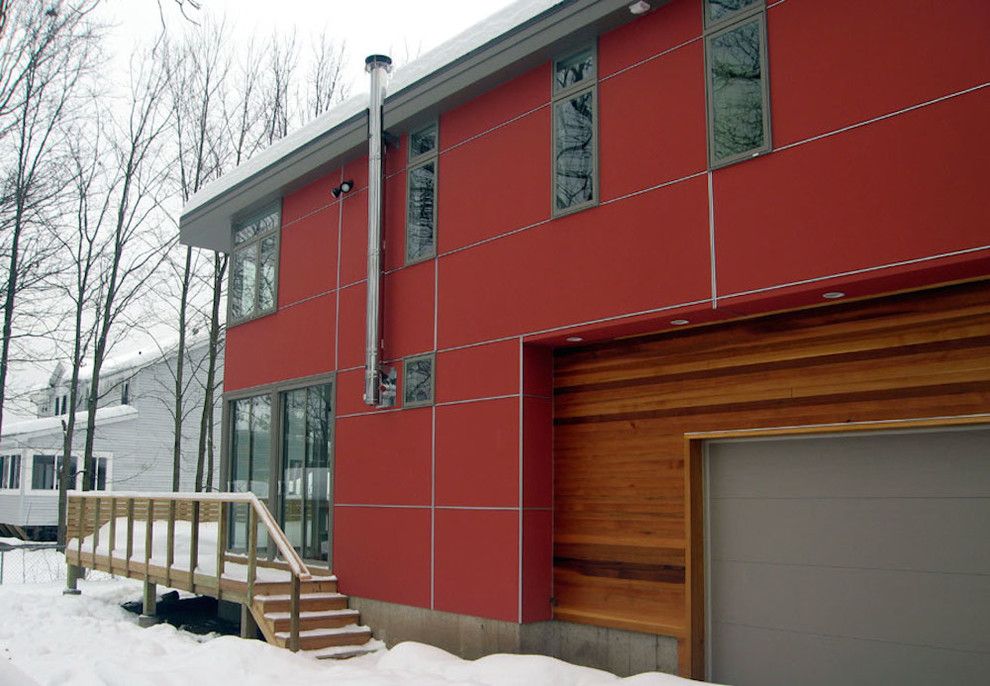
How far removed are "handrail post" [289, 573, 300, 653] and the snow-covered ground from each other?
→ 1.19 ft

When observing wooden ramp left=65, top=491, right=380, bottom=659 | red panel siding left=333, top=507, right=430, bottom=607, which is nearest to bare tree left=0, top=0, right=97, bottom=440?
wooden ramp left=65, top=491, right=380, bottom=659

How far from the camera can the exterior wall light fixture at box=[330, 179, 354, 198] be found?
11695 mm

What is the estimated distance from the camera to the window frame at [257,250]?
1314cm

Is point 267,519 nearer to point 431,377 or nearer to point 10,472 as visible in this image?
point 431,377

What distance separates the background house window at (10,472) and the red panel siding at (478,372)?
81.2 ft

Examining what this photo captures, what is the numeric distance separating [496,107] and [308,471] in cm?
527

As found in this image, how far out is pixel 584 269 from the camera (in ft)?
27.4

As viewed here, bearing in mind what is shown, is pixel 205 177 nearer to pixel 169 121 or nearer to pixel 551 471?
pixel 169 121

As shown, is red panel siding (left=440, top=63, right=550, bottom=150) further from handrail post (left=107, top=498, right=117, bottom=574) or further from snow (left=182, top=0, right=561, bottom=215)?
handrail post (left=107, top=498, right=117, bottom=574)

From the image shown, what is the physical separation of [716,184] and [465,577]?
4.44 metres

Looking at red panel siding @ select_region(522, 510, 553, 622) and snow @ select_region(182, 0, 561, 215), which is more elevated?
snow @ select_region(182, 0, 561, 215)

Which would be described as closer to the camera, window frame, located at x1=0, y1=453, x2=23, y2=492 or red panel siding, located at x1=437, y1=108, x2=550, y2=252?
red panel siding, located at x1=437, y1=108, x2=550, y2=252

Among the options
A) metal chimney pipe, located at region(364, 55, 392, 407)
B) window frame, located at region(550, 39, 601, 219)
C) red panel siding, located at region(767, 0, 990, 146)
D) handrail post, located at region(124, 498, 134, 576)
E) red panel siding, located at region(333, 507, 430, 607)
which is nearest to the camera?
red panel siding, located at region(767, 0, 990, 146)

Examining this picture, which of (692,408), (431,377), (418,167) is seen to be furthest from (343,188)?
(692,408)
